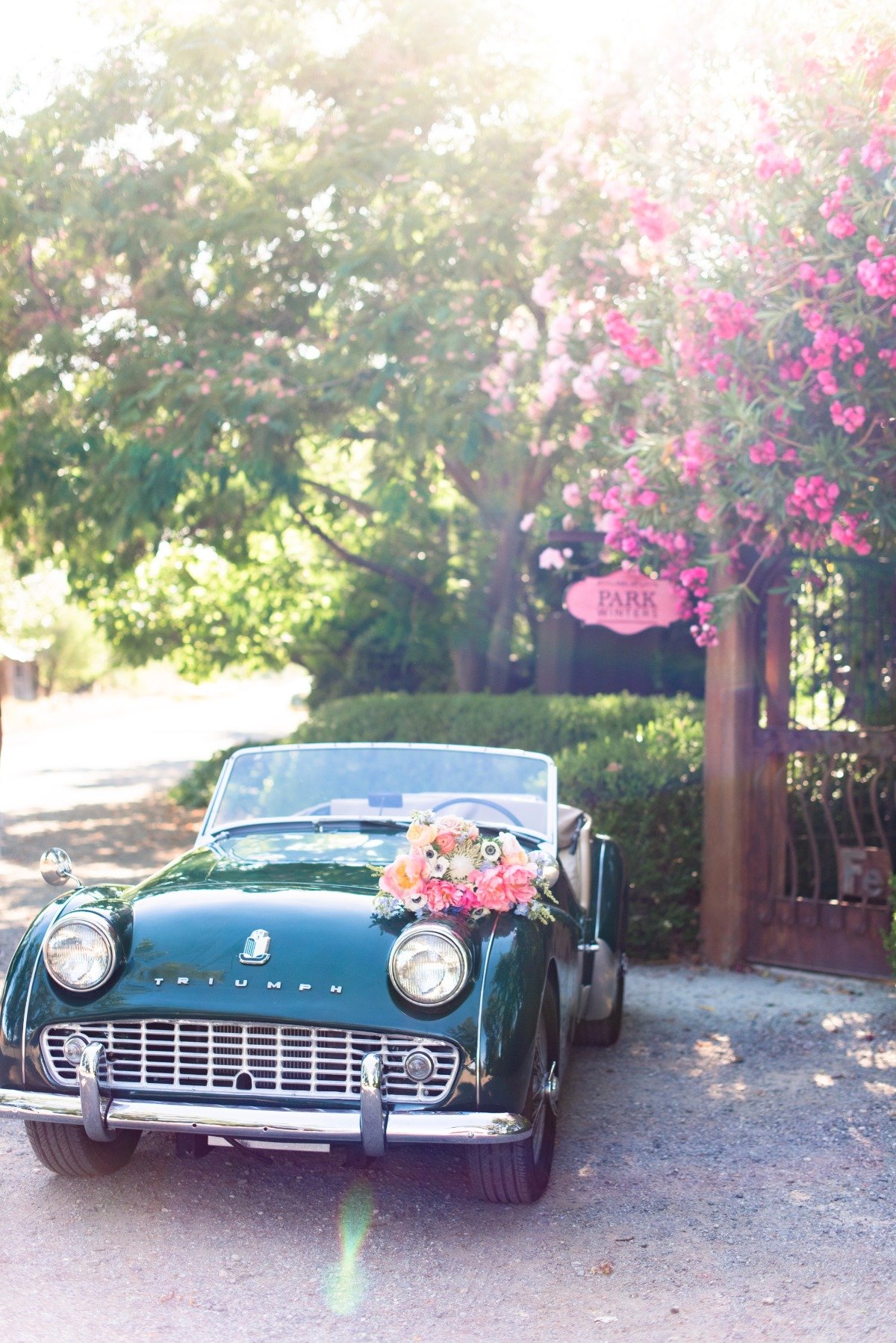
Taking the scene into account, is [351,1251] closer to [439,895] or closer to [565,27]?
[439,895]

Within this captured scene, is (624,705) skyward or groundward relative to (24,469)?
groundward

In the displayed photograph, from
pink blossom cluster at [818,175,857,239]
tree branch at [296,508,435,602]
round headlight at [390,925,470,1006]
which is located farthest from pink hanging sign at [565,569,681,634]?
tree branch at [296,508,435,602]

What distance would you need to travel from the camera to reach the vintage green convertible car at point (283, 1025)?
3996 millimetres

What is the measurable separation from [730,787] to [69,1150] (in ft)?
15.5

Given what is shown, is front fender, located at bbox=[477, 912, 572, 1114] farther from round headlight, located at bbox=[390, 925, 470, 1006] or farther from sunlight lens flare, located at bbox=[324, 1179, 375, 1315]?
sunlight lens flare, located at bbox=[324, 1179, 375, 1315]

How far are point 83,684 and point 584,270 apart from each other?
30.8 metres

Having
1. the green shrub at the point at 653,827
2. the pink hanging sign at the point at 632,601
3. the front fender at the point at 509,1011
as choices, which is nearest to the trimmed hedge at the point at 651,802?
the green shrub at the point at 653,827

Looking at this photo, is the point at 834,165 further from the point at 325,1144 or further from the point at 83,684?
the point at 83,684

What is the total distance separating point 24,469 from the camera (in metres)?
12.0

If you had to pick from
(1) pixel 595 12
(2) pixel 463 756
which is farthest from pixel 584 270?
(2) pixel 463 756

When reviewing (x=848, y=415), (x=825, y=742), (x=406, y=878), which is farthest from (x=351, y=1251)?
(x=825, y=742)

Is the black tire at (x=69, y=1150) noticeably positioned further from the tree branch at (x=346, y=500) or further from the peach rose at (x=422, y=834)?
the tree branch at (x=346, y=500)

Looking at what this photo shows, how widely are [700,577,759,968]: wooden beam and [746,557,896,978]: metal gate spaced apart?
86 millimetres

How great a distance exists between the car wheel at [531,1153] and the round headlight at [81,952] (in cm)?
125
